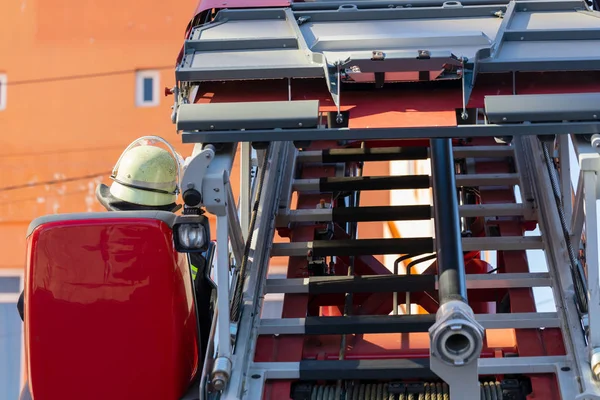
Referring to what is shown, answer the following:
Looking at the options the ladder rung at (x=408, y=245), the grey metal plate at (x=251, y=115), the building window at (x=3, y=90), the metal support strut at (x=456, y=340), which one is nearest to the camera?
the metal support strut at (x=456, y=340)

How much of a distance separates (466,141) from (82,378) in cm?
325

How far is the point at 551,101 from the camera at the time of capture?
3.68 meters

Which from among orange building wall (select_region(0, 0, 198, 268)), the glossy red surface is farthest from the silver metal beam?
orange building wall (select_region(0, 0, 198, 268))

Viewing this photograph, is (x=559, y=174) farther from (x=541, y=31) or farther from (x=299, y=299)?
(x=299, y=299)

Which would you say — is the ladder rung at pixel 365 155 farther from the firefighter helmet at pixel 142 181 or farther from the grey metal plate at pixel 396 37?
the firefighter helmet at pixel 142 181

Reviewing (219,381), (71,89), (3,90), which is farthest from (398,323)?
(3,90)

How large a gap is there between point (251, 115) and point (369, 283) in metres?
1.24

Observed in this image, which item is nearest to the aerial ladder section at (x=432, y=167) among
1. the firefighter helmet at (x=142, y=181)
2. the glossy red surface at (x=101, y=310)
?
the glossy red surface at (x=101, y=310)

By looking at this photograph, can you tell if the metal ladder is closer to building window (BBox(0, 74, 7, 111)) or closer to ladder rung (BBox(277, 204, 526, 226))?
ladder rung (BBox(277, 204, 526, 226))

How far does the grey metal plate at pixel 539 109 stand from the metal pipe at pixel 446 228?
58 centimetres

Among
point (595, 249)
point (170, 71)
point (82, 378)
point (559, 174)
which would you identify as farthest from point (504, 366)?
point (170, 71)

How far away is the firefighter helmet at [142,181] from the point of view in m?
4.41

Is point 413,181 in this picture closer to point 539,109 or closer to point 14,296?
point 539,109

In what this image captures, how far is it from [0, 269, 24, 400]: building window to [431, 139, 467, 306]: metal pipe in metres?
12.5
